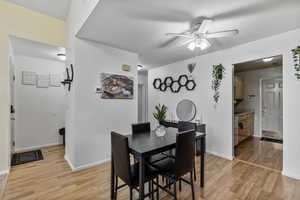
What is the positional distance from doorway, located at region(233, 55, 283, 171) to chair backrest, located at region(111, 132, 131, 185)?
3590 mm

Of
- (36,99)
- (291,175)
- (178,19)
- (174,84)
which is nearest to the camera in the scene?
(178,19)

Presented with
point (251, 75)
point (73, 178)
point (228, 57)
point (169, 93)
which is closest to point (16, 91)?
point (73, 178)

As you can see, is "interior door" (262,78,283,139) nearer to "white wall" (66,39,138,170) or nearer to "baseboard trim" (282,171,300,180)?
"baseboard trim" (282,171,300,180)

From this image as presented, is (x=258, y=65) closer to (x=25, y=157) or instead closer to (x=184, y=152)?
(x=184, y=152)

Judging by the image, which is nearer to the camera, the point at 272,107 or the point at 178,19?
the point at 178,19

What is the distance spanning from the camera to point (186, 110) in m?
3.94

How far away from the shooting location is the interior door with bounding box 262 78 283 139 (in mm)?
4559

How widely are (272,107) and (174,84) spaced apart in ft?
11.6

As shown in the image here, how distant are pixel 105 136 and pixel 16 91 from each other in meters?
2.71

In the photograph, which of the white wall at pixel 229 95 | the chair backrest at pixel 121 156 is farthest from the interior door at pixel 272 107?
the chair backrest at pixel 121 156

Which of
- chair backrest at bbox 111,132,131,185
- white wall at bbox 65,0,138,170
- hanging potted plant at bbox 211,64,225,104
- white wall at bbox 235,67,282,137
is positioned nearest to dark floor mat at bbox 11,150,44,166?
white wall at bbox 65,0,138,170

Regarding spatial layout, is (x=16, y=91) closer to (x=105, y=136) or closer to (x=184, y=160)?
(x=105, y=136)

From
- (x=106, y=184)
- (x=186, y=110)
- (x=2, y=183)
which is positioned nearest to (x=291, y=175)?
(x=186, y=110)

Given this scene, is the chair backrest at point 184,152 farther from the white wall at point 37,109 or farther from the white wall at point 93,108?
the white wall at point 37,109
